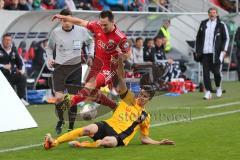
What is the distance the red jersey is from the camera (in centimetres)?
1220

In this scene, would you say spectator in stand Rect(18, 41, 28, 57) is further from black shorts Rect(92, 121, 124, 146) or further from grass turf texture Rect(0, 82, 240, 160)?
black shorts Rect(92, 121, 124, 146)

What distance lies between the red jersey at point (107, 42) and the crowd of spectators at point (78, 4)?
283 inches

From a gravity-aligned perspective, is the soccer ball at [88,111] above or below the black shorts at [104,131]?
below

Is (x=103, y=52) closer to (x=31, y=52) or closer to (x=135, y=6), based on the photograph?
(x=31, y=52)

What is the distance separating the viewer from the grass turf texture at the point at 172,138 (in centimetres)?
965

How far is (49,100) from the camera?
1892 cm

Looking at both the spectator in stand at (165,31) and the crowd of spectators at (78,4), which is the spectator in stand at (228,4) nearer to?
the crowd of spectators at (78,4)

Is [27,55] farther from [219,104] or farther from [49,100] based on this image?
[219,104]

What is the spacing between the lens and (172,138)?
37.3ft

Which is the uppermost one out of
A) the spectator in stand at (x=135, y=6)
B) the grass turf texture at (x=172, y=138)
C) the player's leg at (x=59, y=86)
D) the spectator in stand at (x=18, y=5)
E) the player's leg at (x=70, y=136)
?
the spectator in stand at (x=18, y=5)

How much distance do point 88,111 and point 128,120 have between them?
399 centimetres

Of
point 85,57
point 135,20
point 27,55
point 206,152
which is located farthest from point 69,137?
point 135,20

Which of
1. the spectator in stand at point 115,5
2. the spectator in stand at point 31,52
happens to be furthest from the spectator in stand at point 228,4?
the spectator in stand at point 31,52

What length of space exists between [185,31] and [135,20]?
326 centimetres
